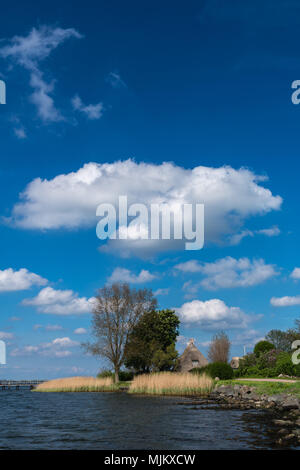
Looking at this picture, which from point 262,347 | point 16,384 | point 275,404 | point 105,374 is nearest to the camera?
point 275,404

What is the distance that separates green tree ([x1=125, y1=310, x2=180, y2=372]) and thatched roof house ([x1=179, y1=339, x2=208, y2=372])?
392 cm

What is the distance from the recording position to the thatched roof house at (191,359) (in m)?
65.7

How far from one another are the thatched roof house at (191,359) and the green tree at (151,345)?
12.9 ft

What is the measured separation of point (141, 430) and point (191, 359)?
48.5 metres

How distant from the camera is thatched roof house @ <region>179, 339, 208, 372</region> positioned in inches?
2586

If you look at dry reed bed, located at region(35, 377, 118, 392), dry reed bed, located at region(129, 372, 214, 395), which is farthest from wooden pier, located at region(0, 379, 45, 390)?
dry reed bed, located at region(129, 372, 214, 395)

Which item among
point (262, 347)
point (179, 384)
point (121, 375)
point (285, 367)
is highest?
A: point (262, 347)

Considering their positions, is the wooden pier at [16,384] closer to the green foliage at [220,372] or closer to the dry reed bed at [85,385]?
the dry reed bed at [85,385]

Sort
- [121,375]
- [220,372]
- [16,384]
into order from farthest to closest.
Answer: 1. [16,384]
2. [121,375]
3. [220,372]

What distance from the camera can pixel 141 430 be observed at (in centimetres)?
1917

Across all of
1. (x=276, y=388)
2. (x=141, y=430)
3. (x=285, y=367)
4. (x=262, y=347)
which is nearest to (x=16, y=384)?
(x=262, y=347)

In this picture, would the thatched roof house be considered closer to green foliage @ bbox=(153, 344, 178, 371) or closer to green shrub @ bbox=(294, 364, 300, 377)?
green foliage @ bbox=(153, 344, 178, 371)

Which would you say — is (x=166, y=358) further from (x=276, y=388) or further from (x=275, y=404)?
(x=275, y=404)

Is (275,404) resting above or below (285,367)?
below
